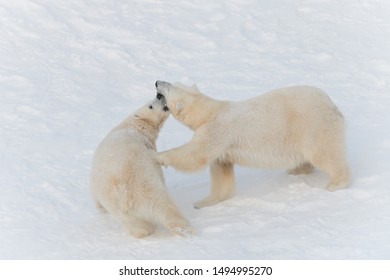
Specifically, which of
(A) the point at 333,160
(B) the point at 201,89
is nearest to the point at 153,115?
(A) the point at 333,160

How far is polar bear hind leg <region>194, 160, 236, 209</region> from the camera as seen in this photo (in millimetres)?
6676

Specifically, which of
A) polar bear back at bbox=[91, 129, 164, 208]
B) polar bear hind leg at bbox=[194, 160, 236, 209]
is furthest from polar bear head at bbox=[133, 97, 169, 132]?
polar bear hind leg at bbox=[194, 160, 236, 209]

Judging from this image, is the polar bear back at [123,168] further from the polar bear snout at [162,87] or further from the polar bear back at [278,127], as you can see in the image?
the polar bear back at [278,127]

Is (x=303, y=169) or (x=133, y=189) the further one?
(x=303, y=169)

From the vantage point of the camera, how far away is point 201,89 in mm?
9695

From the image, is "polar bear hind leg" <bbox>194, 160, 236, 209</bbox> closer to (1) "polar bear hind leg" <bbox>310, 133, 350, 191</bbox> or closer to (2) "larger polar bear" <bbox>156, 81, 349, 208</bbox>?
(2) "larger polar bear" <bbox>156, 81, 349, 208</bbox>

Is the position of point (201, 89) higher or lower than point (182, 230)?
higher

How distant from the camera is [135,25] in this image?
1131 centimetres

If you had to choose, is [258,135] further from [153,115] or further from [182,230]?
[182,230]

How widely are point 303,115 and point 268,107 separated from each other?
0.34m

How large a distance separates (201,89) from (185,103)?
3.09m

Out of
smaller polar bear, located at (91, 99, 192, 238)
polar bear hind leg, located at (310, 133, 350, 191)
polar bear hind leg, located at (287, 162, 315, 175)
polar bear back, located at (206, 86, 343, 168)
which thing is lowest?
smaller polar bear, located at (91, 99, 192, 238)

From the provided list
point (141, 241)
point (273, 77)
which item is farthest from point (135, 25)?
point (141, 241)
